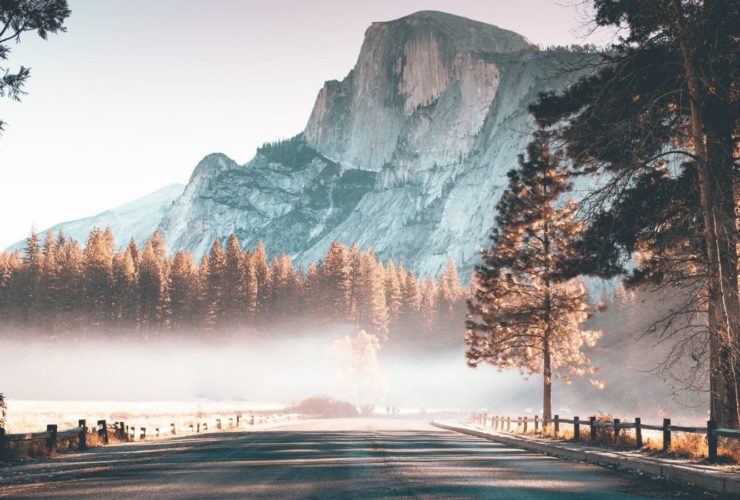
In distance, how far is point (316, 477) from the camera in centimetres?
1159

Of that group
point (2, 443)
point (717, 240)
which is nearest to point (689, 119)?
point (717, 240)

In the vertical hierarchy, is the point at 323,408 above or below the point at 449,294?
below

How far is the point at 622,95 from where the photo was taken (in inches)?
Result: 610

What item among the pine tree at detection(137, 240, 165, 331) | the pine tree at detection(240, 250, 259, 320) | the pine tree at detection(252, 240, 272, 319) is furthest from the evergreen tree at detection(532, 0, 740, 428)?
the pine tree at detection(252, 240, 272, 319)

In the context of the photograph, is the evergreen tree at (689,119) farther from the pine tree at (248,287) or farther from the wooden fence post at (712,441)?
the pine tree at (248,287)

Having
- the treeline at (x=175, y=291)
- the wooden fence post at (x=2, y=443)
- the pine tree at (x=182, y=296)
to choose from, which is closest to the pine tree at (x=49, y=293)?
the treeline at (x=175, y=291)

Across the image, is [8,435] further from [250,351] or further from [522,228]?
[250,351]

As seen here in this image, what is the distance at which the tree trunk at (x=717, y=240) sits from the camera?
45.2 feet

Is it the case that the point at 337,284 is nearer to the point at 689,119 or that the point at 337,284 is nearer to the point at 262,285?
the point at 262,285

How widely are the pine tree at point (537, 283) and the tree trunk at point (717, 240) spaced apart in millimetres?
15978

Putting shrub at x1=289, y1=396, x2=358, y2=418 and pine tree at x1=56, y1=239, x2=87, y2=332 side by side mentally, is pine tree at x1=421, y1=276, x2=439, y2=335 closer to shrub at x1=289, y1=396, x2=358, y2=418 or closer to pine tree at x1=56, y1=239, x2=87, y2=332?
shrub at x1=289, y1=396, x2=358, y2=418

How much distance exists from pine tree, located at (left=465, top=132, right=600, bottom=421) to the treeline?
204 feet

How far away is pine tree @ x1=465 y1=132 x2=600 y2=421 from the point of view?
1244 inches

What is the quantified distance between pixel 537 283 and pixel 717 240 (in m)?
18.9
